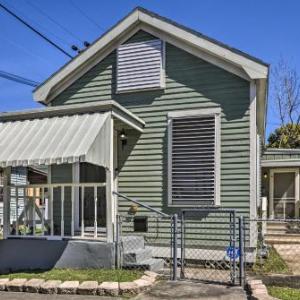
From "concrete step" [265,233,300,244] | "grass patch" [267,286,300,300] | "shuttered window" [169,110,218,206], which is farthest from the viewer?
"concrete step" [265,233,300,244]

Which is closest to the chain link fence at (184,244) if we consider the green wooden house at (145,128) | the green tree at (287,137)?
the green wooden house at (145,128)

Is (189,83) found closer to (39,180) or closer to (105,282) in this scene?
(105,282)

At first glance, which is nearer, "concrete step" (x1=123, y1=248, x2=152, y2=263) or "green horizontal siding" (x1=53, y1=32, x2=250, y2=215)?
"concrete step" (x1=123, y1=248, x2=152, y2=263)

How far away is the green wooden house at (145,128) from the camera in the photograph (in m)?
8.23

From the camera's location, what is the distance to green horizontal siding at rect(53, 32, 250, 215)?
8.78 meters

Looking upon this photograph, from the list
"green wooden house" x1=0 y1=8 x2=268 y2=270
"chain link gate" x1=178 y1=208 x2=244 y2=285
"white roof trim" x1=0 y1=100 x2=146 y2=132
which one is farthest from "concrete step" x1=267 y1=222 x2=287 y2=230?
"white roof trim" x1=0 y1=100 x2=146 y2=132

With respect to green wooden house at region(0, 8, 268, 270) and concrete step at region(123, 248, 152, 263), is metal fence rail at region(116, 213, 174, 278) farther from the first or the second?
green wooden house at region(0, 8, 268, 270)

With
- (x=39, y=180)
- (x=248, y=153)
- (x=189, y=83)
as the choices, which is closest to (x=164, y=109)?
(x=189, y=83)

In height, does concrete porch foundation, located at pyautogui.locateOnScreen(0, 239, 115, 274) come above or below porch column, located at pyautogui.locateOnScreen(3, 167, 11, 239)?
below

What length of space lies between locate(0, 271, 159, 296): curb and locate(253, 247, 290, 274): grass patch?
229cm

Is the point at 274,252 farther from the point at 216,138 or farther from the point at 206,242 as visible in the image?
the point at 216,138

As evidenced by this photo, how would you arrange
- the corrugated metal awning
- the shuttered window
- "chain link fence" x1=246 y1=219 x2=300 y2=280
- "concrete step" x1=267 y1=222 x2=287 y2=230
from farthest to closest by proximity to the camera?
"concrete step" x1=267 y1=222 x2=287 y2=230 → the shuttered window → "chain link fence" x1=246 y1=219 x2=300 y2=280 → the corrugated metal awning

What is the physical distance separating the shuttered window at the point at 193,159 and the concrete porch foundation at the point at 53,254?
6.85ft

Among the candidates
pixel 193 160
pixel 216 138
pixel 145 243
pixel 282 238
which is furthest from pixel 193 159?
pixel 282 238
